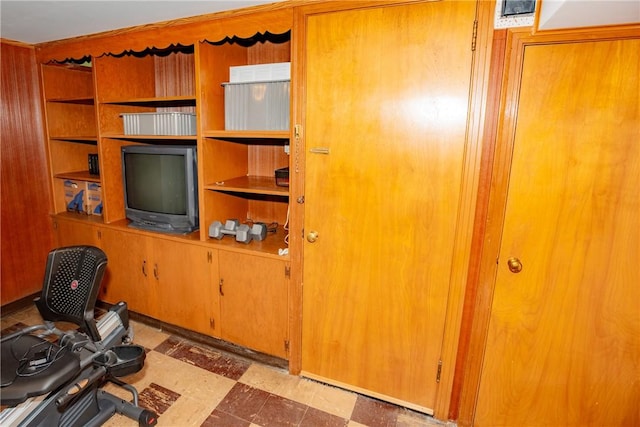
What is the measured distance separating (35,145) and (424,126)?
3.07 m

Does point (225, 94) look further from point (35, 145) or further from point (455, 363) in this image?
point (455, 363)

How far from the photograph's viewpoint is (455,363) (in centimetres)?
175

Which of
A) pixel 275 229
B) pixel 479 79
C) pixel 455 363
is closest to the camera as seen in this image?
pixel 479 79

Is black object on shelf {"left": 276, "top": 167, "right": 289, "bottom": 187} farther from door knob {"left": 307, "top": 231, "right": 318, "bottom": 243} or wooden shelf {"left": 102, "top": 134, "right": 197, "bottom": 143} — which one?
wooden shelf {"left": 102, "top": 134, "right": 197, "bottom": 143}

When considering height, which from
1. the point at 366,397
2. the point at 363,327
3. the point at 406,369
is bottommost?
the point at 366,397

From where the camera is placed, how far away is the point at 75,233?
2752 millimetres

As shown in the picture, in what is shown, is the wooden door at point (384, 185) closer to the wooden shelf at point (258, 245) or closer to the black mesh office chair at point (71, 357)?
the wooden shelf at point (258, 245)

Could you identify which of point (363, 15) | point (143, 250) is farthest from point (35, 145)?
point (363, 15)

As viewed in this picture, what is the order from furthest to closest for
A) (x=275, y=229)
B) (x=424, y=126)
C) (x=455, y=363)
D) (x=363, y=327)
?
(x=275, y=229)
(x=363, y=327)
(x=455, y=363)
(x=424, y=126)

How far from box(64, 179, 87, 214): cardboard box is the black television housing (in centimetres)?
57

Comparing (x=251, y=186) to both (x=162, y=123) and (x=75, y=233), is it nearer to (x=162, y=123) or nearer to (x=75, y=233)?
(x=162, y=123)

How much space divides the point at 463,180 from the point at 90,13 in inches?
88.9

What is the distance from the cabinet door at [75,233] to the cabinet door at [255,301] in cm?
125

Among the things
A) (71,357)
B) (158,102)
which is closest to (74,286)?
(71,357)
